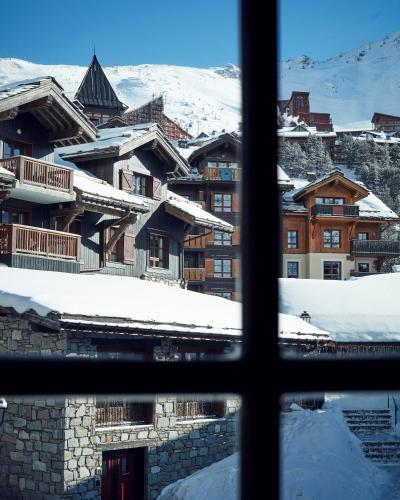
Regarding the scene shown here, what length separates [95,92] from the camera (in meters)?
22.0

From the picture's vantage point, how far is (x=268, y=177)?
1.30 ft

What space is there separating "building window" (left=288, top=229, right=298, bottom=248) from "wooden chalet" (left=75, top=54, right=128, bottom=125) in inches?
250

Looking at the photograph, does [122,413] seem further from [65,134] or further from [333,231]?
[333,231]

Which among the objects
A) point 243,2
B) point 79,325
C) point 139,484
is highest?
point 243,2

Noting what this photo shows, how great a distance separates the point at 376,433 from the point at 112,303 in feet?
15.8

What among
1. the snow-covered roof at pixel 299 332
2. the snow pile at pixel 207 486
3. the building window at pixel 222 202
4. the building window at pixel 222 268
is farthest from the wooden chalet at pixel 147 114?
the snow pile at pixel 207 486

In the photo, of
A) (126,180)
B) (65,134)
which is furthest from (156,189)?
(65,134)

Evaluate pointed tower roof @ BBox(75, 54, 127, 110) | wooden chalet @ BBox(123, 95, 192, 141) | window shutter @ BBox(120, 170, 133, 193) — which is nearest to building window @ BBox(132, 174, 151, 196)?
window shutter @ BBox(120, 170, 133, 193)

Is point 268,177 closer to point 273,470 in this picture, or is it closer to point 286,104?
point 273,470

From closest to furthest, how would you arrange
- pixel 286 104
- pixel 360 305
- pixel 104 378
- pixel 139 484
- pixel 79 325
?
pixel 104 378, pixel 79 325, pixel 139 484, pixel 360 305, pixel 286 104

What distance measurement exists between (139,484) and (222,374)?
8.01m

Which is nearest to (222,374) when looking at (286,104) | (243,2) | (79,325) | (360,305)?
(243,2)

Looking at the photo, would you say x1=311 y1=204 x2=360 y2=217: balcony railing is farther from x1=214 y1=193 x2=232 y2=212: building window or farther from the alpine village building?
the alpine village building

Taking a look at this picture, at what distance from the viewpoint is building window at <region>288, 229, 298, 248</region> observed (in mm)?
20484
